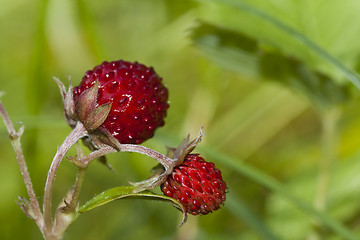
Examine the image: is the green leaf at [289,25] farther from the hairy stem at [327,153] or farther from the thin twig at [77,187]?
the thin twig at [77,187]

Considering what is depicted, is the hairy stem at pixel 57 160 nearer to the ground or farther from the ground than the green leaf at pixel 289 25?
nearer to the ground

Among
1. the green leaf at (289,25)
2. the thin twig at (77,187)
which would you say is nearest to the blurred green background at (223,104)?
the green leaf at (289,25)

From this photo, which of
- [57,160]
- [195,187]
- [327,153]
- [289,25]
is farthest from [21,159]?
[327,153]

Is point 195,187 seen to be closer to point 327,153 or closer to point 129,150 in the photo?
point 129,150

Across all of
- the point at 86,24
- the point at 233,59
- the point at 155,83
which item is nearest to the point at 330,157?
the point at 233,59

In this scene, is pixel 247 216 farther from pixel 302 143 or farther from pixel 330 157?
pixel 302 143

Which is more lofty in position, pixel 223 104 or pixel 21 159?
pixel 21 159

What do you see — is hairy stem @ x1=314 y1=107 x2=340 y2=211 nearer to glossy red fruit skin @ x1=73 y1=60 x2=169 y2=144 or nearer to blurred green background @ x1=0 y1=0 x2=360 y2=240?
blurred green background @ x1=0 y1=0 x2=360 y2=240
